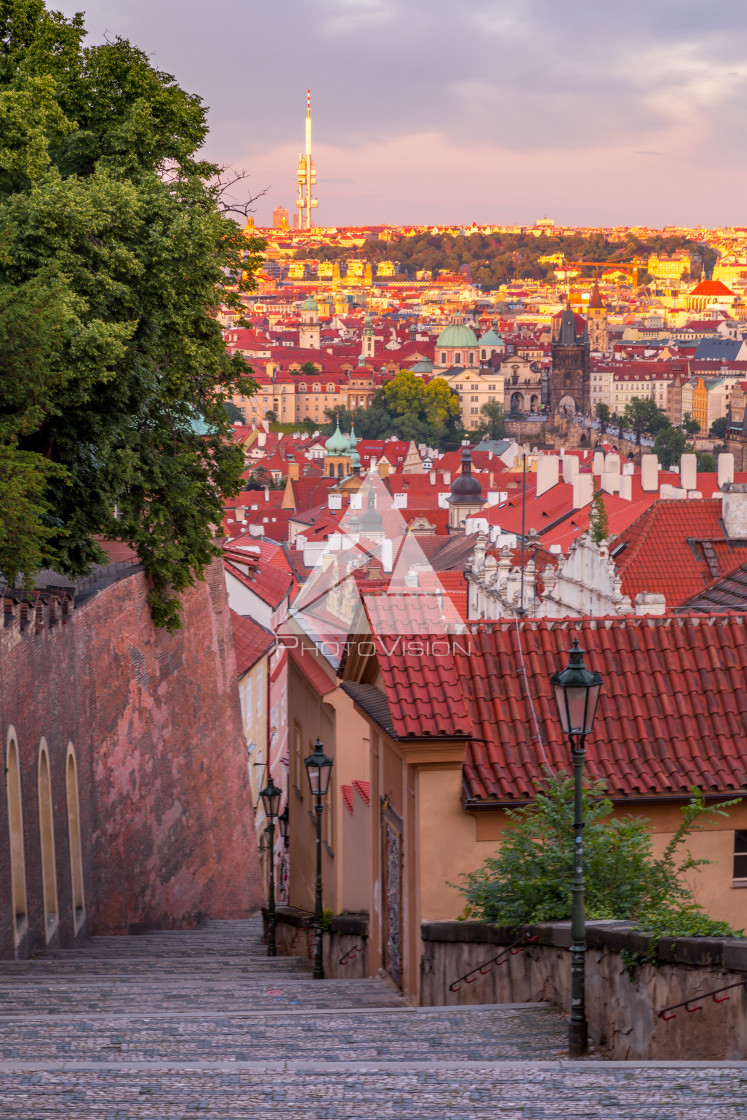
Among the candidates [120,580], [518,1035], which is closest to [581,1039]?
[518,1035]

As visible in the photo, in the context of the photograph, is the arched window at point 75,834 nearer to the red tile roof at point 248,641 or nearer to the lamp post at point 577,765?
the lamp post at point 577,765

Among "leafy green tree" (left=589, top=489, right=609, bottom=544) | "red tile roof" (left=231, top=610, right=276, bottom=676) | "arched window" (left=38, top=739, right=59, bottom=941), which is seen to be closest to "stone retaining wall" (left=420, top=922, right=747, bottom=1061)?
"arched window" (left=38, top=739, right=59, bottom=941)

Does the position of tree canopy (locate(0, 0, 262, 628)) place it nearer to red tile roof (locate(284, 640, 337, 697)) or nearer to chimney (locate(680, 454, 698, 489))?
red tile roof (locate(284, 640, 337, 697))

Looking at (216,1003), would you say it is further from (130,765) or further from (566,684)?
(130,765)

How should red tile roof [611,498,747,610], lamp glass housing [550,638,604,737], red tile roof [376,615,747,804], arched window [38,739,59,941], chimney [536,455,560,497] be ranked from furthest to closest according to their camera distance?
chimney [536,455,560,497], red tile roof [611,498,747,610], arched window [38,739,59,941], red tile roof [376,615,747,804], lamp glass housing [550,638,604,737]

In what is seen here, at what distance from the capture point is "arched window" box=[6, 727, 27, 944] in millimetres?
12227

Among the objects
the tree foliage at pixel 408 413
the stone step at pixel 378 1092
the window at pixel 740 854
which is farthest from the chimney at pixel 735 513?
the tree foliage at pixel 408 413

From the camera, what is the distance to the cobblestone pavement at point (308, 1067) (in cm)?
436

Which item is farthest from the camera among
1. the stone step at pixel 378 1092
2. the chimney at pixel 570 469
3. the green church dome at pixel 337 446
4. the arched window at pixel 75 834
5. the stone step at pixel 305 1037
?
the green church dome at pixel 337 446

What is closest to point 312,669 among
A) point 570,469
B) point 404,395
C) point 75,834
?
point 75,834

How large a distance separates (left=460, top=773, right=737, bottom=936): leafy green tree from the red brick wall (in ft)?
17.9

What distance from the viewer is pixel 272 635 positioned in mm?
36562

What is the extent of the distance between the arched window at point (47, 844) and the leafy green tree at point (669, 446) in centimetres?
11330

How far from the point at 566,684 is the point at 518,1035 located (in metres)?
1.35
